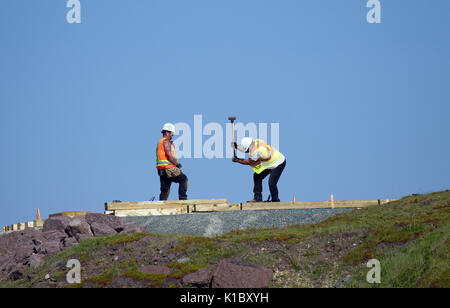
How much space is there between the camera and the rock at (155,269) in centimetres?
1075

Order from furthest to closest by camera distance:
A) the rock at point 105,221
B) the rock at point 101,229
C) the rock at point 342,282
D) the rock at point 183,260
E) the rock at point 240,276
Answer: the rock at point 105,221, the rock at point 101,229, the rock at point 183,260, the rock at point 342,282, the rock at point 240,276

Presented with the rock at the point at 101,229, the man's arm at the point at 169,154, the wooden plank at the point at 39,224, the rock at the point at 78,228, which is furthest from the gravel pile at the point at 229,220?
the wooden plank at the point at 39,224

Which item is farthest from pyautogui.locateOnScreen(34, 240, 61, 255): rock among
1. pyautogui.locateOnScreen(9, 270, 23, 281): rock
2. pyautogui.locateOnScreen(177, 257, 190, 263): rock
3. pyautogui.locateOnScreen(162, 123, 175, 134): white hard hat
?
pyautogui.locateOnScreen(162, 123, 175, 134): white hard hat

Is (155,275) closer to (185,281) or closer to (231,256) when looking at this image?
(185,281)

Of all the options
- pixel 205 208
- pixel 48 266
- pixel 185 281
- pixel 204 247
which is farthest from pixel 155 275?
pixel 205 208

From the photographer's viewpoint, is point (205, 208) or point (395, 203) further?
point (205, 208)

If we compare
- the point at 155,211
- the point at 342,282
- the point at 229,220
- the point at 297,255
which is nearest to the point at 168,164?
the point at 155,211

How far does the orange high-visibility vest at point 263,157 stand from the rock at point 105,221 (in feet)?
14.5

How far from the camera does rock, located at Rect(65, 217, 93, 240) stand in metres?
14.3

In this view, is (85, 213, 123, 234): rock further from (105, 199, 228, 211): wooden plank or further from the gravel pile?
(105, 199, 228, 211): wooden plank

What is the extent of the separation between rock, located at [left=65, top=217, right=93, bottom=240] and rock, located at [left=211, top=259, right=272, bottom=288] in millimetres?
5289

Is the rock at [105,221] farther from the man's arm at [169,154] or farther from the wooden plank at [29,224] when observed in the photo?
the wooden plank at [29,224]

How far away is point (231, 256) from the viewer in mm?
11148
